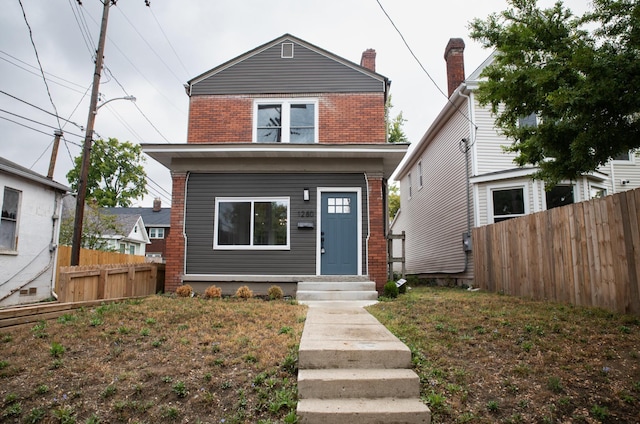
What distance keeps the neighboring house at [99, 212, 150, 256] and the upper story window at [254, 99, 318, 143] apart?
21.2 m

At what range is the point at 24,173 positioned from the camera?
10.8 metres

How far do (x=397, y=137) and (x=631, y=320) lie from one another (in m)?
25.8

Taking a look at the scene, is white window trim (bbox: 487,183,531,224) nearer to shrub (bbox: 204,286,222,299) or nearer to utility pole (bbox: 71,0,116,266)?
shrub (bbox: 204,286,222,299)

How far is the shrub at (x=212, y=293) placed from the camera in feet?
29.4

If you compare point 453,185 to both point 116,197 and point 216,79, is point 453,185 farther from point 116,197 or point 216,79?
point 116,197

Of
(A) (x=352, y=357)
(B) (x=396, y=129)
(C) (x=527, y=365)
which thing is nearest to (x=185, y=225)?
(A) (x=352, y=357)

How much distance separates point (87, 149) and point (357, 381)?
11005 mm

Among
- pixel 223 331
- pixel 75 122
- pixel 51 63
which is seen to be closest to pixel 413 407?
pixel 223 331

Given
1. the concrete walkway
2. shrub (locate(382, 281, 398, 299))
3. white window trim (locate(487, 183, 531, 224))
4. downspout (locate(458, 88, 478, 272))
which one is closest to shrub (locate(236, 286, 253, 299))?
shrub (locate(382, 281, 398, 299))

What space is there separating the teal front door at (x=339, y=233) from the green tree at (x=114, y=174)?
33408 mm

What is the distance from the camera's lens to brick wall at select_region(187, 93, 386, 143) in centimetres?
1062

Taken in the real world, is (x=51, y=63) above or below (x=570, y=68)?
above

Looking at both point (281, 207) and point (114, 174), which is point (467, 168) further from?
point (114, 174)

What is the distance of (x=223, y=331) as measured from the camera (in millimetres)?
5395
